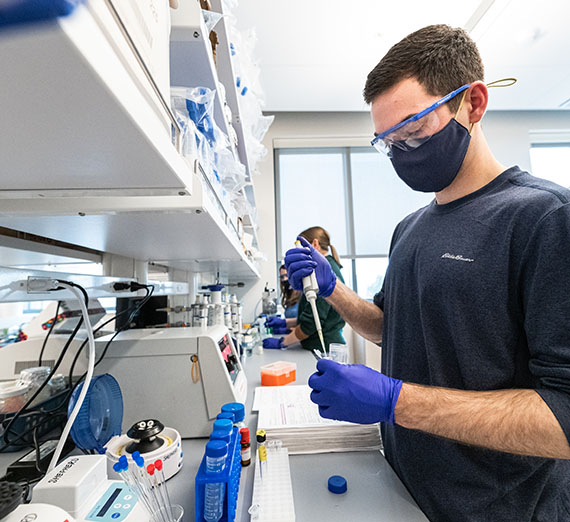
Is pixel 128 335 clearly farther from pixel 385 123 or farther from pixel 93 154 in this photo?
pixel 385 123

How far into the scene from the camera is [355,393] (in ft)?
2.30

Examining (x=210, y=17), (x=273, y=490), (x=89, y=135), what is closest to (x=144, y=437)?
(x=273, y=490)

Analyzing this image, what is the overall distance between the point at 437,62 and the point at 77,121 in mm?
866

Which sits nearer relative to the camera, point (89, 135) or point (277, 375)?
point (89, 135)

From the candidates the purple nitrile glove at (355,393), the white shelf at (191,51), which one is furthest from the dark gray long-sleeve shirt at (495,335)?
the white shelf at (191,51)

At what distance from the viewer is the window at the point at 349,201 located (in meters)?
4.32

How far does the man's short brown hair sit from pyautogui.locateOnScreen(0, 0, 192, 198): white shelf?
0.68 meters

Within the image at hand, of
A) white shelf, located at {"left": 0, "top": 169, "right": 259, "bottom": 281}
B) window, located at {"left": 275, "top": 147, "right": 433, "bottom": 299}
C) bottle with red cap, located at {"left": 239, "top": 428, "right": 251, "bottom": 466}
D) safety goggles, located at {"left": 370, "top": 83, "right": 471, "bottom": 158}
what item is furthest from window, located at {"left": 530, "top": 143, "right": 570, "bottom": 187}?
bottle with red cap, located at {"left": 239, "top": 428, "right": 251, "bottom": 466}

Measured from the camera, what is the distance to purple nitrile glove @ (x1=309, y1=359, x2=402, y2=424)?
69cm

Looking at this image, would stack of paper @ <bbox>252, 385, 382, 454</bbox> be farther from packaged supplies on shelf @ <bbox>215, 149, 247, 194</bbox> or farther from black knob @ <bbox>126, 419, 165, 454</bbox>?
packaged supplies on shelf @ <bbox>215, 149, 247, 194</bbox>

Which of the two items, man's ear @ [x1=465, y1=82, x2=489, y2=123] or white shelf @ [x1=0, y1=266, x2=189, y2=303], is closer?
white shelf @ [x1=0, y1=266, x2=189, y2=303]

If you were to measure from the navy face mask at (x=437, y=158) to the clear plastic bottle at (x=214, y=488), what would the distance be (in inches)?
32.2

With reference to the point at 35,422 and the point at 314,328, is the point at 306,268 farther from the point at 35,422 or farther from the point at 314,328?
the point at 314,328

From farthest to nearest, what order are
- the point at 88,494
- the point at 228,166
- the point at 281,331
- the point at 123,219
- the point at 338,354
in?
the point at 281,331
the point at 338,354
the point at 228,166
the point at 123,219
the point at 88,494
